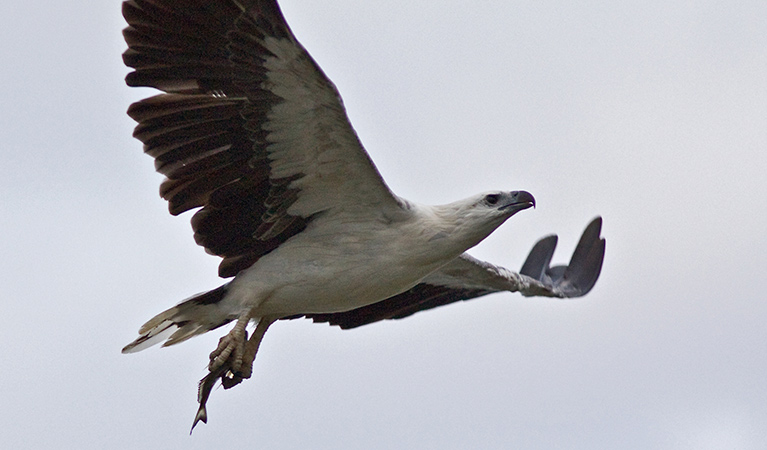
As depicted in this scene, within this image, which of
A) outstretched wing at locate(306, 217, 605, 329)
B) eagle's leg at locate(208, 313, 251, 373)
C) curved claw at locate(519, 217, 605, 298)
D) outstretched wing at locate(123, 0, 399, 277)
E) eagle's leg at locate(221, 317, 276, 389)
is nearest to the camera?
outstretched wing at locate(123, 0, 399, 277)

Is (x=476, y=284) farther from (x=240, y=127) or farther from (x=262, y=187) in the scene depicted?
(x=240, y=127)

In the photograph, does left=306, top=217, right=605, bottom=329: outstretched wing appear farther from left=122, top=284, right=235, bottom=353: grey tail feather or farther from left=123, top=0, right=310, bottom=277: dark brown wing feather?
left=123, top=0, right=310, bottom=277: dark brown wing feather

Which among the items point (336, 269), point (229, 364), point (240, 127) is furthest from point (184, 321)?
point (240, 127)

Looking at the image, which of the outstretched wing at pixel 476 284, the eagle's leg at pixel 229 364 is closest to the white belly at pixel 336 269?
the eagle's leg at pixel 229 364

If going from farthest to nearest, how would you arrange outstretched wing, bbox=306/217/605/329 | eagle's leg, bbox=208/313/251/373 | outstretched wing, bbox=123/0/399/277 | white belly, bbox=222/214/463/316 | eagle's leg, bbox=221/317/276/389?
outstretched wing, bbox=306/217/605/329 < eagle's leg, bbox=221/317/276/389 < white belly, bbox=222/214/463/316 < eagle's leg, bbox=208/313/251/373 < outstretched wing, bbox=123/0/399/277

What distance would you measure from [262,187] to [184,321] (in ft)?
4.43

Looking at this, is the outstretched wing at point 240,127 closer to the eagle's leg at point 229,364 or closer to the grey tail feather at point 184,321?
the grey tail feather at point 184,321

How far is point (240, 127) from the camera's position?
8297 mm

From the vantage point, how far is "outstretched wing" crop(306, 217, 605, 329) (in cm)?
1039

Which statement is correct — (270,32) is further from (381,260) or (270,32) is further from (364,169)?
(381,260)

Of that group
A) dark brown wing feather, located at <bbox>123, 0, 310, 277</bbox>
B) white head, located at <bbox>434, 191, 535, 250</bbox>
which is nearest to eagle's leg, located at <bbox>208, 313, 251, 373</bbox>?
dark brown wing feather, located at <bbox>123, 0, 310, 277</bbox>

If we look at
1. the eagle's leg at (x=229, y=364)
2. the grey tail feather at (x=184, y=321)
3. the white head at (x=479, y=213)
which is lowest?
the eagle's leg at (x=229, y=364)

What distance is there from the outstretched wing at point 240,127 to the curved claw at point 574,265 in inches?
122

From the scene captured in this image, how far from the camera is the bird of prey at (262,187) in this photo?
7992 mm
